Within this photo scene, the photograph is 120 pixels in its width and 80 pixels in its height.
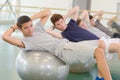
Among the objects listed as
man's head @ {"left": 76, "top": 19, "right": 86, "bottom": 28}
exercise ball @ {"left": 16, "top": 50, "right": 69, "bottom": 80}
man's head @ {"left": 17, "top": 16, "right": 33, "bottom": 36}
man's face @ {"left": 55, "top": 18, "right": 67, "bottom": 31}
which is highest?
man's head @ {"left": 17, "top": 16, "right": 33, "bottom": 36}

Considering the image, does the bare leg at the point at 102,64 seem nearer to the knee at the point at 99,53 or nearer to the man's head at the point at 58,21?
the knee at the point at 99,53

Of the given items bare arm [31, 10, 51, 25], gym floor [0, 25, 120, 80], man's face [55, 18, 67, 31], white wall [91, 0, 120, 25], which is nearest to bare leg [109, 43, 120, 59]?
gym floor [0, 25, 120, 80]

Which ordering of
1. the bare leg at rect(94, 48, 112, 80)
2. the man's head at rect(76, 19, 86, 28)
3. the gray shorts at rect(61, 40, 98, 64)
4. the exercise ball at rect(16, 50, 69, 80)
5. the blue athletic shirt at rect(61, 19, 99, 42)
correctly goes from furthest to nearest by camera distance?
1. the man's head at rect(76, 19, 86, 28)
2. the blue athletic shirt at rect(61, 19, 99, 42)
3. the exercise ball at rect(16, 50, 69, 80)
4. the gray shorts at rect(61, 40, 98, 64)
5. the bare leg at rect(94, 48, 112, 80)

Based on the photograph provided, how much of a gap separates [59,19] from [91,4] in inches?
343

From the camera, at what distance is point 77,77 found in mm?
3334

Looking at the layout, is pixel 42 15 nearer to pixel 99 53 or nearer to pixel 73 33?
pixel 73 33

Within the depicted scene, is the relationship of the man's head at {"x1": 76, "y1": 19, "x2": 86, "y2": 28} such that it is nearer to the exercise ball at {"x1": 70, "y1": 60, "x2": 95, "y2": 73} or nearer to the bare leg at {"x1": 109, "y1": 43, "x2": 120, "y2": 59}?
the exercise ball at {"x1": 70, "y1": 60, "x2": 95, "y2": 73}

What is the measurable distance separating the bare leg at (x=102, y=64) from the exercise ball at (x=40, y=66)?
506 millimetres

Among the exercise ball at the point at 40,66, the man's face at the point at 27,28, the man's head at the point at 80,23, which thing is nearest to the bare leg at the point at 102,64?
the exercise ball at the point at 40,66

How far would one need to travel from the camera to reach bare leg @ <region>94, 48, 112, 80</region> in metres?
2.46

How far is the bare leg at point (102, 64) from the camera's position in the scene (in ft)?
8.06

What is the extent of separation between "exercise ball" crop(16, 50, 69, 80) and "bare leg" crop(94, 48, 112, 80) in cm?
51

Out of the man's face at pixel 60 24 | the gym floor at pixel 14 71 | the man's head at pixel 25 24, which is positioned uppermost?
the man's head at pixel 25 24

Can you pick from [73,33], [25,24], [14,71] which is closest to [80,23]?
[73,33]
